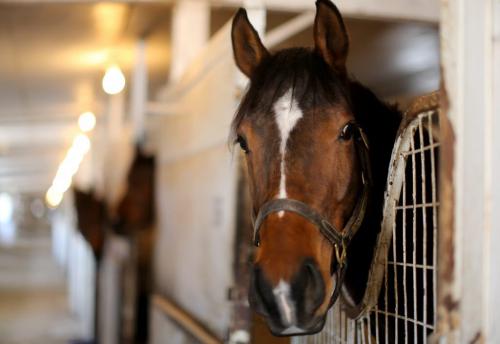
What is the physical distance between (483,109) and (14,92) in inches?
307

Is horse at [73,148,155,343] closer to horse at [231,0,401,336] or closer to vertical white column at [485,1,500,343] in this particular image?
horse at [231,0,401,336]

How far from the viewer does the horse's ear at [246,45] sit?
194cm

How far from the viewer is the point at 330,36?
1783mm

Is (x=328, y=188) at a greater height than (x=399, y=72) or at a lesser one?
lesser

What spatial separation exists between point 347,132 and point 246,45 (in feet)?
1.61

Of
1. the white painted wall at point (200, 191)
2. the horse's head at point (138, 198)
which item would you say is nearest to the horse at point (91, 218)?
the horse's head at point (138, 198)

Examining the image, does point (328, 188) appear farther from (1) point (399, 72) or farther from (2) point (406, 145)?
(1) point (399, 72)

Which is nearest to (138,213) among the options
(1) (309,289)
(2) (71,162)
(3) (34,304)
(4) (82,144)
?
(1) (309,289)

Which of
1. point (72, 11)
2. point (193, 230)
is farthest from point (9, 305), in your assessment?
point (193, 230)

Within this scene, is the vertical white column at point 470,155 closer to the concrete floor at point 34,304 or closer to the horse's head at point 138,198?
the horse's head at point 138,198

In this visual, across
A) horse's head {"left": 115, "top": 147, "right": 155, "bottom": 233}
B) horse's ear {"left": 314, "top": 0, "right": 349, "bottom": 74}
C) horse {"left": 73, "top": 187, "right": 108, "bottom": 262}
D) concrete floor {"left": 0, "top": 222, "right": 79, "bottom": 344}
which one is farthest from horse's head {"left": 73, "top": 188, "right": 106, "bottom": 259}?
horse's ear {"left": 314, "top": 0, "right": 349, "bottom": 74}

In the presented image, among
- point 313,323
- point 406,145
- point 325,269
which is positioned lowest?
point 313,323

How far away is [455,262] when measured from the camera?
3.79ft

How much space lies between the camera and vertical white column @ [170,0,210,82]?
402cm
